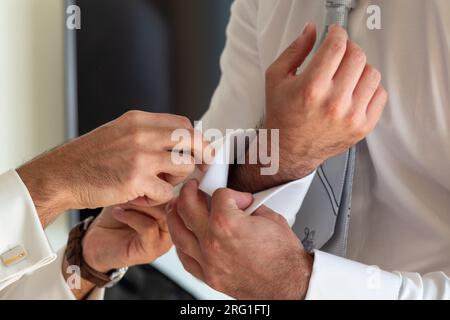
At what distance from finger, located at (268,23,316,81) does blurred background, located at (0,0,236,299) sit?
86 cm

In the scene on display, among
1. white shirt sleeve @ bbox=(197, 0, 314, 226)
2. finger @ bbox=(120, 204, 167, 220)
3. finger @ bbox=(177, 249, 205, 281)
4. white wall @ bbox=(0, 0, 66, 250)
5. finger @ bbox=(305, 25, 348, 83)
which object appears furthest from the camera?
white wall @ bbox=(0, 0, 66, 250)

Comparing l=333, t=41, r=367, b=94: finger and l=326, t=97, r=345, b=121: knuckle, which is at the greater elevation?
l=333, t=41, r=367, b=94: finger

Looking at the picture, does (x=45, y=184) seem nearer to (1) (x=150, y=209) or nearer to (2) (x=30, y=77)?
(1) (x=150, y=209)

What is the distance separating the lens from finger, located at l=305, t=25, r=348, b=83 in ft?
1.92

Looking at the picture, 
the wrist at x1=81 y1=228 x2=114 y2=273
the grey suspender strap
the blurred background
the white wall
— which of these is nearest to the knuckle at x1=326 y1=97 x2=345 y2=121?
the grey suspender strap

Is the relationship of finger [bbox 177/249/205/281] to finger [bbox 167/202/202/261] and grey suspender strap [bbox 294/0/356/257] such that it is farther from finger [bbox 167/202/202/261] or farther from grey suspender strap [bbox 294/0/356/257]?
grey suspender strap [bbox 294/0/356/257]

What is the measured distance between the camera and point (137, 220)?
0.84 m

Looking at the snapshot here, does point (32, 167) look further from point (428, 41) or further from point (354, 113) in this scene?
point (428, 41)

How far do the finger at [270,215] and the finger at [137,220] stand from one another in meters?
0.23

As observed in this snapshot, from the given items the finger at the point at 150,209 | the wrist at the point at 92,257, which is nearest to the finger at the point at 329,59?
the finger at the point at 150,209

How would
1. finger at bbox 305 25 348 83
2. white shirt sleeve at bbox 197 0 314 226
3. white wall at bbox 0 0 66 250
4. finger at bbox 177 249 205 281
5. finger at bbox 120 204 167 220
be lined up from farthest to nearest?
white wall at bbox 0 0 66 250 < white shirt sleeve at bbox 197 0 314 226 < finger at bbox 120 204 167 220 < finger at bbox 177 249 205 281 < finger at bbox 305 25 348 83

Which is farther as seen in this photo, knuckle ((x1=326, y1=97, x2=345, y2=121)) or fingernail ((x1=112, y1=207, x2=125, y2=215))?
fingernail ((x1=112, y1=207, x2=125, y2=215))

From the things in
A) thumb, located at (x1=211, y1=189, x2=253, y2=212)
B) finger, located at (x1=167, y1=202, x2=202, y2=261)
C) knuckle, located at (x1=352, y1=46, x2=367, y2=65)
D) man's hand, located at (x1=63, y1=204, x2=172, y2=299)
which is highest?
knuckle, located at (x1=352, y1=46, x2=367, y2=65)

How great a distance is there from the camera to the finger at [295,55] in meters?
0.63
